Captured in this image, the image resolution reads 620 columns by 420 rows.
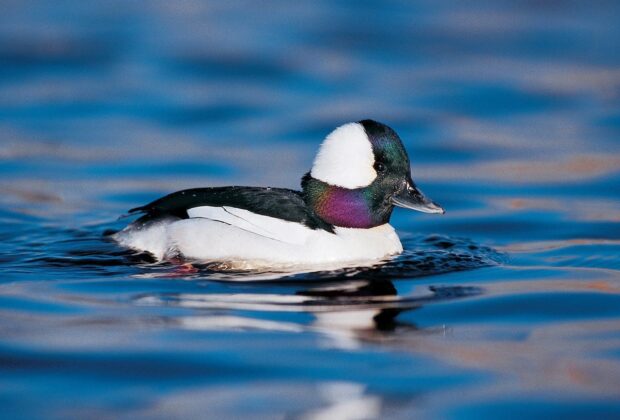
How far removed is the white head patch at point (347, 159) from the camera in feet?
26.7

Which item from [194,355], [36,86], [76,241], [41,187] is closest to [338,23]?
[36,86]

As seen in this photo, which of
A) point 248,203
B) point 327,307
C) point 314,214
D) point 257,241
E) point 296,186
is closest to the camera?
point 327,307

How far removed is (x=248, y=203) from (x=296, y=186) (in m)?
2.73

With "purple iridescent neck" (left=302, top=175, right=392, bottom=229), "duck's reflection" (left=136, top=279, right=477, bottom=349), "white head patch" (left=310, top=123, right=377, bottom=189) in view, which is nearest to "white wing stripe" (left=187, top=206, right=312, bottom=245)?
"purple iridescent neck" (left=302, top=175, right=392, bottom=229)

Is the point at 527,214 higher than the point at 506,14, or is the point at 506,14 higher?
the point at 506,14

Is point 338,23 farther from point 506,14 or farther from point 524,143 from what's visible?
point 524,143

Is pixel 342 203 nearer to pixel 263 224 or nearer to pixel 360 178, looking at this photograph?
pixel 360 178

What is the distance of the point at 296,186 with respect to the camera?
35.5 ft

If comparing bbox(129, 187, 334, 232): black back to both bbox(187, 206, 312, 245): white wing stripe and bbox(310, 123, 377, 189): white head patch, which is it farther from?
bbox(310, 123, 377, 189): white head patch

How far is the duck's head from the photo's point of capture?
8141 mm

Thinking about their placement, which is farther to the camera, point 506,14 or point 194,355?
point 506,14

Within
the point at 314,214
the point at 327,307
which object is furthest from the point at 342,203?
the point at 327,307

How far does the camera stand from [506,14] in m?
16.5

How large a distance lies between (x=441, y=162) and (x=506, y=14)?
5.35 metres
